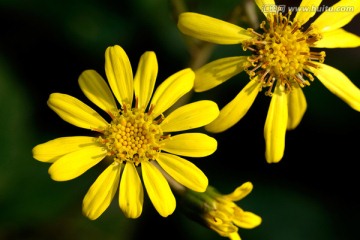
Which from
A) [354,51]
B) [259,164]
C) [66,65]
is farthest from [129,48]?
[354,51]

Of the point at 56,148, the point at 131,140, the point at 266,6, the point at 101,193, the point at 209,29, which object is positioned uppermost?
the point at 266,6

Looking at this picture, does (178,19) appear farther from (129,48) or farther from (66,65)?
(66,65)

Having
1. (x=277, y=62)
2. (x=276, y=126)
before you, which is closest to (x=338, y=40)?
(x=277, y=62)

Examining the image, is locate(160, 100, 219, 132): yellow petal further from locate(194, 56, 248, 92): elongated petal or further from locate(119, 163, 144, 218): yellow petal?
locate(119, 163, 144, 218): yellow petal

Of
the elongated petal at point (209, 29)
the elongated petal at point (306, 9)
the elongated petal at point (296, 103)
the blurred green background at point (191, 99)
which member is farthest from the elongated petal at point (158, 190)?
the blurred green background at point (191, 99)

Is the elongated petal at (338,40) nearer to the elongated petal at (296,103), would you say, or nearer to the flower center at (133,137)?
the elongated petal at (296,103)

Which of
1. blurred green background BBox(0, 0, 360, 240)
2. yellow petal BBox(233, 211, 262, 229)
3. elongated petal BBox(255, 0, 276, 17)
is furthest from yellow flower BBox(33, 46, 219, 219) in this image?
blurred green background BBox(0, 0, 360, 240)

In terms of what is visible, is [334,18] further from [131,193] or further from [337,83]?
[131,193]
